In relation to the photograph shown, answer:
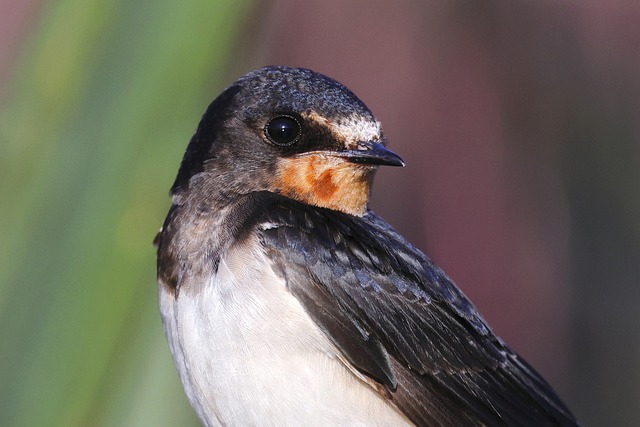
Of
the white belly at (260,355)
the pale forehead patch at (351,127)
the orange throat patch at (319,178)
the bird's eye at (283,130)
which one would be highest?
the pale forehead patch at (351,127)

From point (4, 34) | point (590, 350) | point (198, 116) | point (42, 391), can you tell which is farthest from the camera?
point (590, 350)

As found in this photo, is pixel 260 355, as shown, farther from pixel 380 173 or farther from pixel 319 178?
pixel 380 173

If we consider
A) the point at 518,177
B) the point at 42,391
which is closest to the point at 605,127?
the point at 518,177

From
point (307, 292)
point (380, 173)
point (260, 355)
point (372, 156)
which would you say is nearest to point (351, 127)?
point (372, 156)

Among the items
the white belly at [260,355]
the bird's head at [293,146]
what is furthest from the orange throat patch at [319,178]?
the white belly at [260,355]

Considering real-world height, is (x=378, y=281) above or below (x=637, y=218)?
below

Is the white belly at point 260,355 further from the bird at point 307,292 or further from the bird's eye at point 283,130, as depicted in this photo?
the bird's eye at point 283,130

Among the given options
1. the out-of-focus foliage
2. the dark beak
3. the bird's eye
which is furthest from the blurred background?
the dark beak

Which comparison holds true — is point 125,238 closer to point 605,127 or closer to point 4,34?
point 4,34
